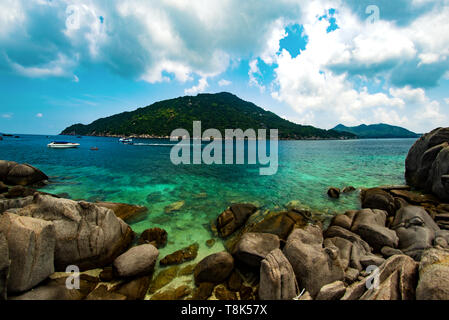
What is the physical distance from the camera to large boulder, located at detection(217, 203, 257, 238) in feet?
33.7

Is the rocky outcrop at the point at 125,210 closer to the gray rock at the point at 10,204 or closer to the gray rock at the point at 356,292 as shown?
the gray rock at the point at 10,204

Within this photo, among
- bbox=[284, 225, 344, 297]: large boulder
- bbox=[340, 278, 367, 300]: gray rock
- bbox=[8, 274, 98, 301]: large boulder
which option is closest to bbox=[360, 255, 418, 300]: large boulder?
bbox=[340, 278, 367, 300]: gray rock

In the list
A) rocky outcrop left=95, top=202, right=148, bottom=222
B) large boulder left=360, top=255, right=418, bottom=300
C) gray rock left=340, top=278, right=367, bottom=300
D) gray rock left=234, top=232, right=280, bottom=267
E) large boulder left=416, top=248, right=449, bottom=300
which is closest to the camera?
large boulder left=416, top=248, right=449, bottom=300

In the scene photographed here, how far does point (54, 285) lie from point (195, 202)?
33.3 ft

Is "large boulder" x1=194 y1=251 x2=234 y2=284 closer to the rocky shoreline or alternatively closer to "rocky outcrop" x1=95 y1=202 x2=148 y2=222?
the rocky shoreline

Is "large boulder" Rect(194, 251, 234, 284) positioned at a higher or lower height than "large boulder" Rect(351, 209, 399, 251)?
lower

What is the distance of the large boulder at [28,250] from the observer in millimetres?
5043

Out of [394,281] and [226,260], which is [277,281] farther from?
[394,281]

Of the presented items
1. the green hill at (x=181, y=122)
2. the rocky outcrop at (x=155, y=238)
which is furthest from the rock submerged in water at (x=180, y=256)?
the green hill at (x=181, y=122)

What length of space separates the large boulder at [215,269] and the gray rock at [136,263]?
6.44 feet

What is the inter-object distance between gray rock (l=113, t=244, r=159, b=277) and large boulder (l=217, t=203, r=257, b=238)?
14.3 feet

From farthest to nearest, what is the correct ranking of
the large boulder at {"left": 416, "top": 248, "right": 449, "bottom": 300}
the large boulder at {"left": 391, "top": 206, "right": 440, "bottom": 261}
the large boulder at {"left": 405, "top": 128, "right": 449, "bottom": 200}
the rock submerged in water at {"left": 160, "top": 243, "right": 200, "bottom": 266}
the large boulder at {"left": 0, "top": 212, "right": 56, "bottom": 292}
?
the large boulder at {"left": 405, "top": 128, "right": 449, "bottom": 200}, the large boulder at {"left": 391, "top": 206, "right": 440, "bottom": 261}, the rock submerged in water at {"left": 160, "top": 243, "right": 200, "bottom": 266}, the large boulder at {"left": 0, "top": 212, "right": 56, "bottom": 292}, the large boulder at {"left": 416, "top": 248, "right": 449, "bottom": 300}

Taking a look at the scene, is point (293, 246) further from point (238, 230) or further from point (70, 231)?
point (70, 231)

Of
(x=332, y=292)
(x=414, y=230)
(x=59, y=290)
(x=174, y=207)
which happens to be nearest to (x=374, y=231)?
(x=414, y=230)
